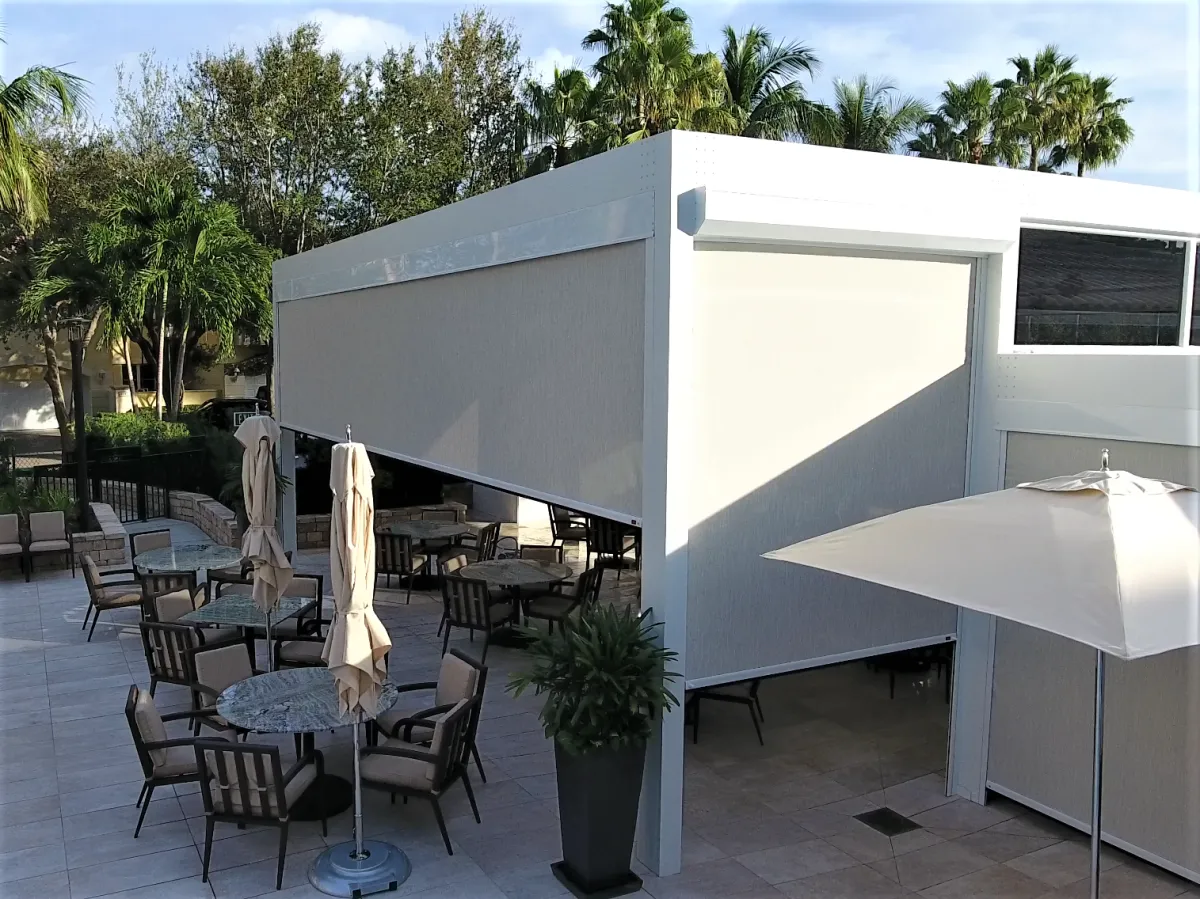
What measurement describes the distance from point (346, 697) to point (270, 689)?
1.25 metres

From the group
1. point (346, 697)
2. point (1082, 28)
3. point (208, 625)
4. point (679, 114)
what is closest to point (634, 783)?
point (346, 697)

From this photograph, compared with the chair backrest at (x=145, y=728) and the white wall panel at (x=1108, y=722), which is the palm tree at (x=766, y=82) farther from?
the chair backrest at (x=145, y=728)

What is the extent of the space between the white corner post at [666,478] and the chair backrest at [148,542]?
28.9 ft

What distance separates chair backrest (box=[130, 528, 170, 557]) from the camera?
12867mm

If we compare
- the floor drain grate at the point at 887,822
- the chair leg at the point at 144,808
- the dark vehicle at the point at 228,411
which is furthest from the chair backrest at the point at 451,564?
the dark vehicle at the point at 228,411

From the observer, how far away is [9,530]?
14680 mm

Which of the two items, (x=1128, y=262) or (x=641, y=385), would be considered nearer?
(x=641, y=385)

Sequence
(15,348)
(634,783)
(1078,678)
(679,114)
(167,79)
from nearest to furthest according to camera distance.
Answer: (634,783)
(1078,678)
(679,114)
(167,79)
(15,348)

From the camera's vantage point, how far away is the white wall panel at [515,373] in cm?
689

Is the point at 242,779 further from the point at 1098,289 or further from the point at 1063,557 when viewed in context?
the point at 1098,289

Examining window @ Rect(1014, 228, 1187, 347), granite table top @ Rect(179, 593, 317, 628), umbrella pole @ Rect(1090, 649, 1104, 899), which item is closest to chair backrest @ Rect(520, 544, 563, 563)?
granite table top @ Rect(179, 593, 317, 628)

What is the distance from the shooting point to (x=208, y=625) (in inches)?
376

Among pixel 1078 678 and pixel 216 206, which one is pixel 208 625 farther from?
pixel 216 206

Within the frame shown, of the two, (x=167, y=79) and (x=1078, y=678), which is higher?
(x=167, y=79)
